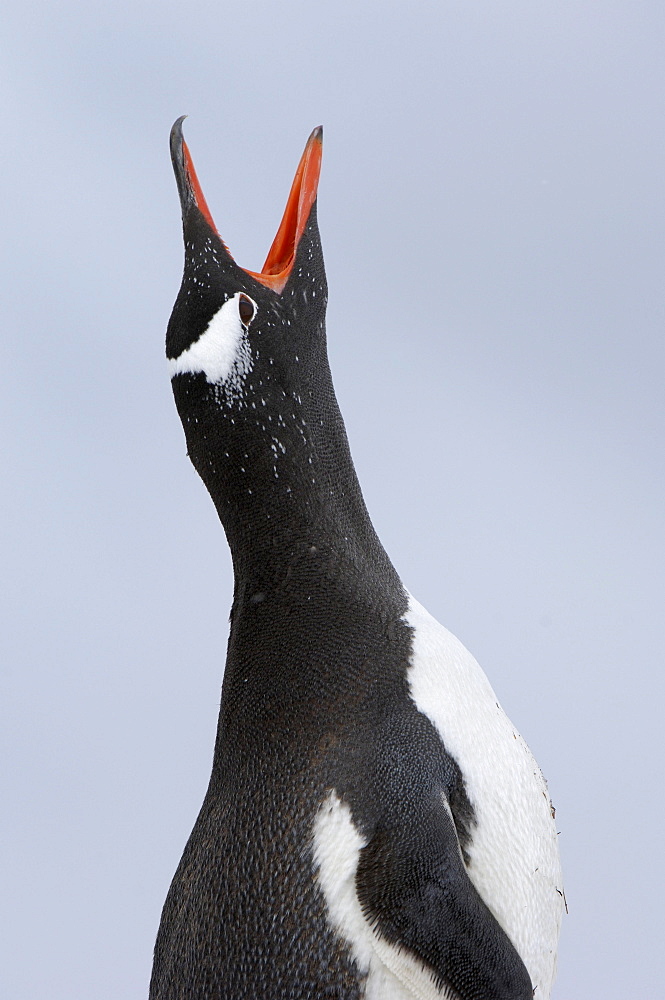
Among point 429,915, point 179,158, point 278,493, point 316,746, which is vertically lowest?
point 429,915

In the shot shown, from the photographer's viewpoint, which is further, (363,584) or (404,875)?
(363,584)

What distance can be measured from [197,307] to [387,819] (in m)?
0.84

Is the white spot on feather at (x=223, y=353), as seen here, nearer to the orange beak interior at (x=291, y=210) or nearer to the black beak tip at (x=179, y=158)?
the orange beak interior at (x=291, y=210)

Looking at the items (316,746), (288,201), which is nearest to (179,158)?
(288,201)

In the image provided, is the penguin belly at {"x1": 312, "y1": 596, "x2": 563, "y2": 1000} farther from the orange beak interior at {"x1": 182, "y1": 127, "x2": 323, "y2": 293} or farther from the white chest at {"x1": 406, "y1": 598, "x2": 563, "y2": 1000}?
the orange beak interior at {"x1": 182, "y1": 127, "x2": 323, "y2": 293}

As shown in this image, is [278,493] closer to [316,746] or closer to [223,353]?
[223,353]

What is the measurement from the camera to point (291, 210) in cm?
213

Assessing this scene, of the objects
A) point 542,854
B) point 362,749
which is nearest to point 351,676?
point 362,749

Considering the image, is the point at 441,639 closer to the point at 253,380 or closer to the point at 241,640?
the point at 241,640

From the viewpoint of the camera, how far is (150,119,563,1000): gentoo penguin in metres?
1.80

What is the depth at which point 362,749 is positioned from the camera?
1.86 metres

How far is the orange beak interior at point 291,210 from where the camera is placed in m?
2.06

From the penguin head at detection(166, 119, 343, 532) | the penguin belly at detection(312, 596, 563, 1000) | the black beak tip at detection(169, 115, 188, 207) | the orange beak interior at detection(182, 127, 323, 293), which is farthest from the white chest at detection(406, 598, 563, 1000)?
the black beak tip at detection(169, 115, 188, 207)

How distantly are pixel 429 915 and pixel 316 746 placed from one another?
11.7 inches
